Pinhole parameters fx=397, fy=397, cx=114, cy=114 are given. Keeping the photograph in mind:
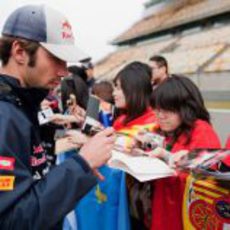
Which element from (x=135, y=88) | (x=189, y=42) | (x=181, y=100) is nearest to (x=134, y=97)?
(x=135, y=88)

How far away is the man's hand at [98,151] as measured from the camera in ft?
4.20

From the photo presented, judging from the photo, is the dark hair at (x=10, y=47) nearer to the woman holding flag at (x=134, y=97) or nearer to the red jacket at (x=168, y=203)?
the red jacket at (x=168, y=203)

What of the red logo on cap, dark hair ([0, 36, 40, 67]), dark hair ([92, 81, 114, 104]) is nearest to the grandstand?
dark hair ([92, 81, 114, 104])

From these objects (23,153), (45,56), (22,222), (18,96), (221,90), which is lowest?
(221,90)

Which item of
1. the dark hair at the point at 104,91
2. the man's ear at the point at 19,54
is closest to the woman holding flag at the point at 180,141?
the man's ear at the point at 19,54

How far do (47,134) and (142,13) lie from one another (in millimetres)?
18186

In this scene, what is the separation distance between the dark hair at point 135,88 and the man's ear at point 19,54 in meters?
1.66

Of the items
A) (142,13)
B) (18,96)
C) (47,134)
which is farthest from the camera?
(142,13)

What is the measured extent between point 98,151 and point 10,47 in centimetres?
46

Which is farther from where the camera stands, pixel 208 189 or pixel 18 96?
pixel 208 189

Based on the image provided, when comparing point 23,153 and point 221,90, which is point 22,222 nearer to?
point 23,153

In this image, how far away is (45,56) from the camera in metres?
1.33

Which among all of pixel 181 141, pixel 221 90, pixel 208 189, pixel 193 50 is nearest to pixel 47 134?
pixel 181 141

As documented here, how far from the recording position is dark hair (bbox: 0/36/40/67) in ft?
4.30
